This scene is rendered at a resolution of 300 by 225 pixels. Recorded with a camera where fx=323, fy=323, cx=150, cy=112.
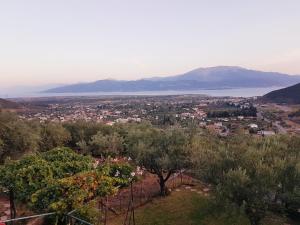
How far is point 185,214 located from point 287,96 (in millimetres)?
138233

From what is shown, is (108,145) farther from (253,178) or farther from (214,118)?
(214,118)

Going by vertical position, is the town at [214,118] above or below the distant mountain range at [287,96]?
below

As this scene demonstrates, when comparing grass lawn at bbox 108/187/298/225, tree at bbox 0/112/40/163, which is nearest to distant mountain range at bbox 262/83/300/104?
grass lawn at bbox 108/187/298/225

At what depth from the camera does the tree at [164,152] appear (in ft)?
79.9

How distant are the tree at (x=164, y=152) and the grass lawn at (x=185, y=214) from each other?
83.4 inches

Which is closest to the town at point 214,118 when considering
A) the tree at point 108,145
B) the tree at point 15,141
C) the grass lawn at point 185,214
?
the tree at point 108,145

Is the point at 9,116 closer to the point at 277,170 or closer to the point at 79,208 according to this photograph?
the point at 79,208

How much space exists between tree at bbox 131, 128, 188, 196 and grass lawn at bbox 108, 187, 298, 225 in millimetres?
2118

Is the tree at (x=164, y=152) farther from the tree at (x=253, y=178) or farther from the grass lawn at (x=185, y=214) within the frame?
the tree at (x=253, y=178)

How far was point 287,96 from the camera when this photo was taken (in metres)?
146

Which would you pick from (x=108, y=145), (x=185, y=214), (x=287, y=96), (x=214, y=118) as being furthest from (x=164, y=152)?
(x=287, y=96)

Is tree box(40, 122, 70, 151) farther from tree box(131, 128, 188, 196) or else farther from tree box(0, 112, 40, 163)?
tree box(131, 128, 188, 196)

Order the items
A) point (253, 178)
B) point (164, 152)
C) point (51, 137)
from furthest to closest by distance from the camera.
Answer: point (51, 137)
point (164, 152)
point (253, 178)

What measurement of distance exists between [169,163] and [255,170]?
27.1 feet
